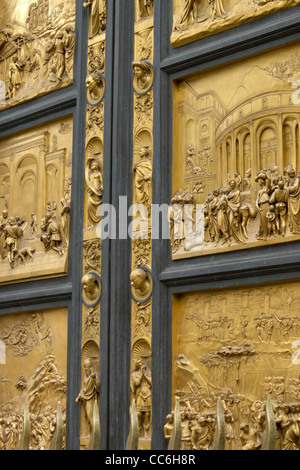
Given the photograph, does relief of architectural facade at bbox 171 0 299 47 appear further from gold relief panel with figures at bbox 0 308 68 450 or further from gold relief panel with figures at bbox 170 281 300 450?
gold relief panel with figures at bbox 0 308 68 450

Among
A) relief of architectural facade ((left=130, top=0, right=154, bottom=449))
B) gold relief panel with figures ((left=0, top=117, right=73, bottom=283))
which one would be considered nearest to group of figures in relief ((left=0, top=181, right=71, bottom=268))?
gold relief panel with figures ((left=0, top=117, right=73, bottom=283))

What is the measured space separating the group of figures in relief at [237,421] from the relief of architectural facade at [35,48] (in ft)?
14.5

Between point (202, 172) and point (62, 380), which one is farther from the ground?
point (202, 172)

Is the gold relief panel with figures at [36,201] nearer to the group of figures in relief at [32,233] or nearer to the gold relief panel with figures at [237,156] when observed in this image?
the group of figures in relief at [32,233]

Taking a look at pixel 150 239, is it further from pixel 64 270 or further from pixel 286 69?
pixel 286 69

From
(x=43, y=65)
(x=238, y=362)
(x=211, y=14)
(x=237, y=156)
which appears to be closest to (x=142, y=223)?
(x=237, y=156)

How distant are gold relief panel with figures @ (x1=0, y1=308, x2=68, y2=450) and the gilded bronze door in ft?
0.07

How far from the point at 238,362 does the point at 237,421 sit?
566 mm

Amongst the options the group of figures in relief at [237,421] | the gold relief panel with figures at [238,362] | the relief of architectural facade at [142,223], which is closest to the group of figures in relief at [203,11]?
the relief of architectural facade at [142,223]

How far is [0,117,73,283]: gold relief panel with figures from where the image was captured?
10758 mm

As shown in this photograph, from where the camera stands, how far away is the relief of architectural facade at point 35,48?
36.7ft

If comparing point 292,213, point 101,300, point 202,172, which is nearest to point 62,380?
point 101,300

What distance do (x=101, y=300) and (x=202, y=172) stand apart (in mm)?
1825

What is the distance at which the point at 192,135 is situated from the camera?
9594 mm
